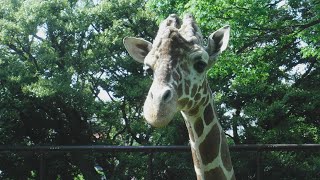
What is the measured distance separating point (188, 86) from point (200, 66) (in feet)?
0.58

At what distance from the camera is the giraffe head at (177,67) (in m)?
2.75

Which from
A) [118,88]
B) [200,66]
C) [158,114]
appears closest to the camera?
[158,114]

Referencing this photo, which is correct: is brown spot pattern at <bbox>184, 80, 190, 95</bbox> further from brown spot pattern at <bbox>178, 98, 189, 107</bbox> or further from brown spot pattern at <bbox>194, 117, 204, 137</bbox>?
brown spot pattern at <bbox>194, 117, 204, 137</bbox>

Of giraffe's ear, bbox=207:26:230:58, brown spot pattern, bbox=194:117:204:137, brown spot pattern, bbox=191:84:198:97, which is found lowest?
brown spot pattern, bbox=194:117:204:137

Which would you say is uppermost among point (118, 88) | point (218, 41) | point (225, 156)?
point (118, 88)

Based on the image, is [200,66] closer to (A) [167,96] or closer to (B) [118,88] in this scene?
(A) [167,96]

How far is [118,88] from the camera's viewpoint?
13.4m

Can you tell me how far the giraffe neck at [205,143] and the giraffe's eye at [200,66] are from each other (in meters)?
0.32

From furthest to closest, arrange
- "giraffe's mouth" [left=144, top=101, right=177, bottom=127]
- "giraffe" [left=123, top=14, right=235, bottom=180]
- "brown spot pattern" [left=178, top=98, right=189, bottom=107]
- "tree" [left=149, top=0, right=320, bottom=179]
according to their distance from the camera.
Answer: "tree" [left=149, top=0, right=320, bottom=179] → "brown spot pattern" [left=178, top=98, right=189, bottom=107] → "giraffe" [left=123, top=14, right=235, bottom=180] → "giraffe's mouth" [left=144, top=101, right=177, bottom=127]

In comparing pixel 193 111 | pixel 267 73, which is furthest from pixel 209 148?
pixel 267 73

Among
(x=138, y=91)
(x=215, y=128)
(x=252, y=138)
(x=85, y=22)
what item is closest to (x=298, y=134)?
(x=252, y=138)

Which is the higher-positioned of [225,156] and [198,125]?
[198,125]

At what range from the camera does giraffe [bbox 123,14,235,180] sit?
9.18ft

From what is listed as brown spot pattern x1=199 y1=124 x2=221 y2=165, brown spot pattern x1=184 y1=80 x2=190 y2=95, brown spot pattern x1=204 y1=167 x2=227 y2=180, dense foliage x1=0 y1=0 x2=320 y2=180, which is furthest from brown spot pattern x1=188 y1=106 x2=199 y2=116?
dense foliage x1=0 y1=0 x2=320 y2=180
